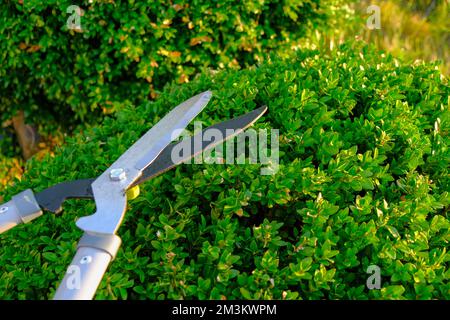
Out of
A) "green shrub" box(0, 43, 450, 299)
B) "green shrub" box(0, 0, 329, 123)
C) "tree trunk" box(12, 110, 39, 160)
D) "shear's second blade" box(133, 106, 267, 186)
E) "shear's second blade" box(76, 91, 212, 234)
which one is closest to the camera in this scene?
"shear's second blade" box(76, 91, 212, 234)

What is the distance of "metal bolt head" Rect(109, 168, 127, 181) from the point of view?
6.39 ft

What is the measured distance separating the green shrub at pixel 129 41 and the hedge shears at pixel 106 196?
6.86 ft

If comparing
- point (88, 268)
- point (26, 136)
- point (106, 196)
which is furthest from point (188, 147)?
point (26, 136)

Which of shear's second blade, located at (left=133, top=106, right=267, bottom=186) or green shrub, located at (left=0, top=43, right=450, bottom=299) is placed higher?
shear's second blade, located at (left=133, top=106, right=267, bottom=186)

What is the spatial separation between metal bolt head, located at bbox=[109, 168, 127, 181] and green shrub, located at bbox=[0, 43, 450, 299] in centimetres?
27

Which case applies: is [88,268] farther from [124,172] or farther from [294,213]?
[294,213]

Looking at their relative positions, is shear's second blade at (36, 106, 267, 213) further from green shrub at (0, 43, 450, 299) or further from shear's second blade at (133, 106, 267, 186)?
green shrub at (0, 43, 450, 299)

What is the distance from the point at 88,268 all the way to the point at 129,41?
2949 mm

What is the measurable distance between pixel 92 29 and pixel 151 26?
1.49 ft

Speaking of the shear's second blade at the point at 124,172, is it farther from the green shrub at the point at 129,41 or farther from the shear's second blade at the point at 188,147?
the green shrub at the point at 129,41

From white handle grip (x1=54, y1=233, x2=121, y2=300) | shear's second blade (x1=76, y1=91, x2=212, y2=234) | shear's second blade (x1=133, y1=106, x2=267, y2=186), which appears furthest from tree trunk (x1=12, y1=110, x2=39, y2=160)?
white handle grip (x1=54, y1=233, x2=121, y2=300)

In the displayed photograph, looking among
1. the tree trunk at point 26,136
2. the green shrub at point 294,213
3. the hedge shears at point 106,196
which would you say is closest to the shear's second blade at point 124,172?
the hedge shears at point 106,196

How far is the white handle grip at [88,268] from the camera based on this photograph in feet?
5.32

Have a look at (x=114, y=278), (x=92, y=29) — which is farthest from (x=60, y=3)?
(x=114, y=278)
